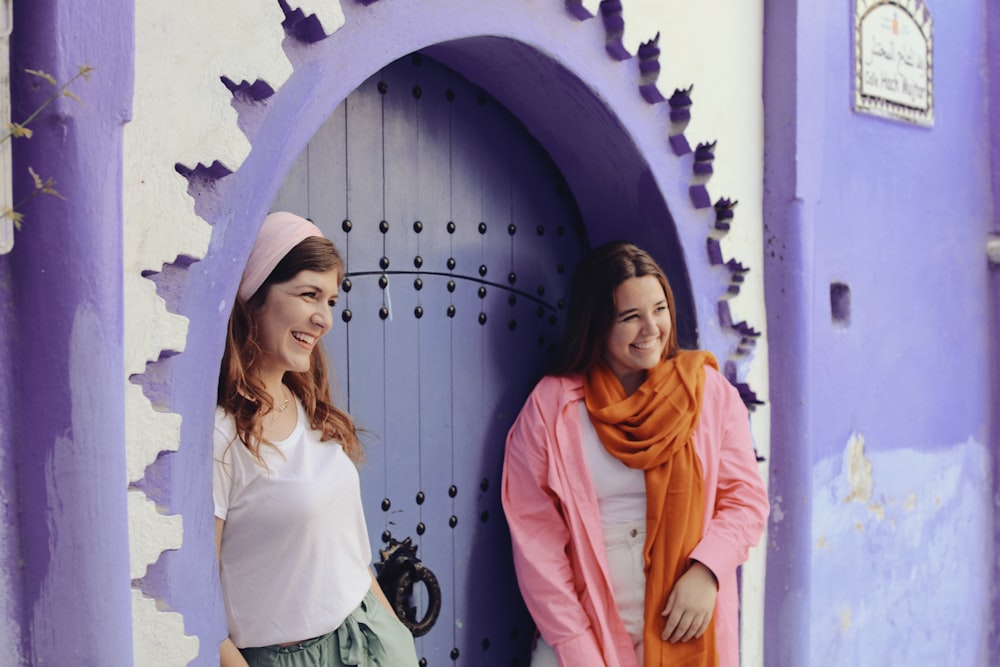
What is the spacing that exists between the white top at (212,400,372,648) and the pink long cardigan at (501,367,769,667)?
0.63m

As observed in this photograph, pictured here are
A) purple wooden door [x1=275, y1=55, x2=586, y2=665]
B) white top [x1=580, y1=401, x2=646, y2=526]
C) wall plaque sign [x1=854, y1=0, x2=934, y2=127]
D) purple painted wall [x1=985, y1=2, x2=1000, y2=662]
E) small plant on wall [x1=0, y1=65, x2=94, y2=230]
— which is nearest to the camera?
small plant on wall [x1=0, y1=65, x2=94, y2=230]

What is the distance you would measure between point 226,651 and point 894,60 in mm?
2881

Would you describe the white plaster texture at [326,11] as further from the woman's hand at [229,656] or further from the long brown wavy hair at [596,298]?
the woman's hand at [229,656]

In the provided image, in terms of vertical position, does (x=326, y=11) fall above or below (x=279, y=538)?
above

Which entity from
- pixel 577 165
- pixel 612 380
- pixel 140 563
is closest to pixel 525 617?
pixel 612 380

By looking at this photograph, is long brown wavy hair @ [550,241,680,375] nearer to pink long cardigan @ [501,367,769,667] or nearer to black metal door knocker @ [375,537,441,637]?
pink long cardigan @ [501,367,769,667]

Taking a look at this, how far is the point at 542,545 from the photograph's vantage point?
256cm

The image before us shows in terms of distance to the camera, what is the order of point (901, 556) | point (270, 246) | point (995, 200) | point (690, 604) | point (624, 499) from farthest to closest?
point (995, 200) < point (901, 556) < point (624, 499) < point (690, 604) < point (270, 246)

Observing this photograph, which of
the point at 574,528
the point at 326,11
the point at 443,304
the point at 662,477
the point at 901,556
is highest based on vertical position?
the point at 326,11

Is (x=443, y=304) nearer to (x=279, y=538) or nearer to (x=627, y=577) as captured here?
(x=627, y=577)

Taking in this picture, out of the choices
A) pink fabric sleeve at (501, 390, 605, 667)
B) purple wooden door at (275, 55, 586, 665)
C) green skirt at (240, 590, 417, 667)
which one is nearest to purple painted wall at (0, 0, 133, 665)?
green skirt at (240, 590, 417, 667)

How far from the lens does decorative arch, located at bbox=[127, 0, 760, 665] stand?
1849 millimetres

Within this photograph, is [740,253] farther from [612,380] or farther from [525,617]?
[525,617]

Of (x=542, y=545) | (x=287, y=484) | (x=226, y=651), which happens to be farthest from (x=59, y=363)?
(x=542, y=545)
